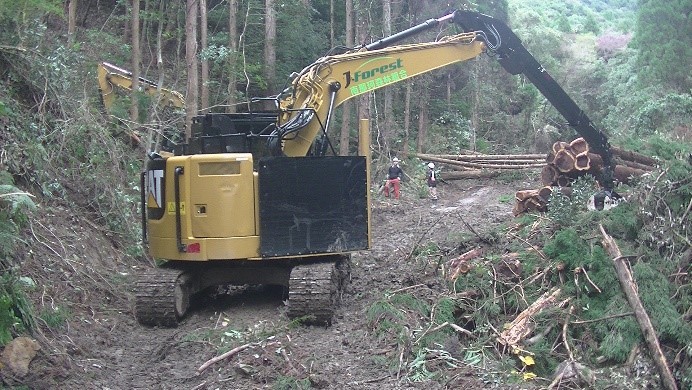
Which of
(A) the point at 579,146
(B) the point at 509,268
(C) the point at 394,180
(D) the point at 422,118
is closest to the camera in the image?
(B) the point at 509,268

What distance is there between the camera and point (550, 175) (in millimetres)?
14906

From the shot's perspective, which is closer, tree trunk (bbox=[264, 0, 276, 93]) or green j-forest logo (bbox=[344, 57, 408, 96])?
green j-forest logo (bbox=[344, 57, 408, 96])

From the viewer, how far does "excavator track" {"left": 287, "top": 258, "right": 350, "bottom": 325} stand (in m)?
8.23

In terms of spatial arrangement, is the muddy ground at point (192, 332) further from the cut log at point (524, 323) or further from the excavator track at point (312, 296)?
the cut log at point (524, 323)

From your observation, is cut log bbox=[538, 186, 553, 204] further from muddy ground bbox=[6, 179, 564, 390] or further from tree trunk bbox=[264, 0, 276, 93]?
tree trunk bbox=[264, 0, 276, 93]

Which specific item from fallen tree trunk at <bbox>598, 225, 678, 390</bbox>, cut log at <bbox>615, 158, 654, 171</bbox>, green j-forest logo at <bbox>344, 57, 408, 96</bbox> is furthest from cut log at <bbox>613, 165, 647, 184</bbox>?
green j-forest logo at <bbox>344, 57, 408, 96</bbox>

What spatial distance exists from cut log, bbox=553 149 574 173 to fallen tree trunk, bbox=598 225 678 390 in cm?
531

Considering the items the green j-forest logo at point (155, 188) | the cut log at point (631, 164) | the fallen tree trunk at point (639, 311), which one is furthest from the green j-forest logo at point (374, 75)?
the cut log at point (631, 164)

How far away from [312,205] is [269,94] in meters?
14.9

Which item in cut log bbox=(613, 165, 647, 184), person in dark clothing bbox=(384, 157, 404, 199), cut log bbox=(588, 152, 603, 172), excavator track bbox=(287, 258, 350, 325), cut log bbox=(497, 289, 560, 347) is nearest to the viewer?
cut log bbox=(497, 289, 560, 347)

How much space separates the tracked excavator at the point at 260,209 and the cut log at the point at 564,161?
6166mm

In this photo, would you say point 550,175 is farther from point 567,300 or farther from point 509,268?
point 567,300

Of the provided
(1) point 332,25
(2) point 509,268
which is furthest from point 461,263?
(1) point 332,25

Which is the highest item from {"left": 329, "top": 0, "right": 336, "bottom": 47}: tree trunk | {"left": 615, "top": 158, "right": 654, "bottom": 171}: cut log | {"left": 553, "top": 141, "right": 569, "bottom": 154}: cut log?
{"left": 329, "top": 0, "right": 336, "bottom": 47}: tree trunk
